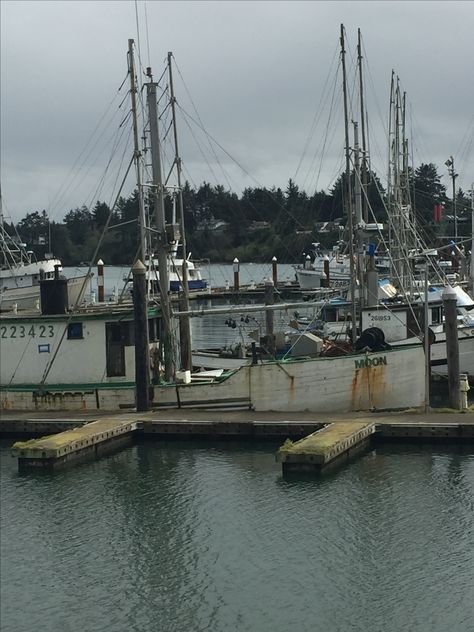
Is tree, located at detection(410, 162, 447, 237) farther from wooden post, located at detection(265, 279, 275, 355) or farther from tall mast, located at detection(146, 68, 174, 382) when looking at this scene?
tall mast, located at detection(146, 68, 174, 382)

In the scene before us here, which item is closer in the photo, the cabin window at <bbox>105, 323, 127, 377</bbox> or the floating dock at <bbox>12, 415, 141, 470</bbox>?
the floating dock at <bbox>12, 415, 141, 470</bbox>

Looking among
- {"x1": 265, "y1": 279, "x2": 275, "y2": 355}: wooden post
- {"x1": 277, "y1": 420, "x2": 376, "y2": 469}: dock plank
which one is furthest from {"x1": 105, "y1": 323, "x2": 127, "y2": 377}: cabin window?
{"x1": 277, "y1": 420, "x2": 376, "y2": 469}: dock plank

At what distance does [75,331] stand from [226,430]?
590 centimetres

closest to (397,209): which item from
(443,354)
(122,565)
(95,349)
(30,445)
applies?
(443,354)

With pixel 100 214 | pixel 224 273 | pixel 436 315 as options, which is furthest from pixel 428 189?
pixel 436 315

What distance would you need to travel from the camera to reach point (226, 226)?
169750mm

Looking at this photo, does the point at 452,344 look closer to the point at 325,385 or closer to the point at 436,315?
the point at 325,385

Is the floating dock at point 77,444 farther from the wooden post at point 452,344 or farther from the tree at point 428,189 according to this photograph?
the tree at point 428,189

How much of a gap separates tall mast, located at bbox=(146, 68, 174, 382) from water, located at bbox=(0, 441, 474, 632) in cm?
364

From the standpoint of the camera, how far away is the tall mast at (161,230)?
99.7 ft

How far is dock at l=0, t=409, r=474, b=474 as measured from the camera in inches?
1022

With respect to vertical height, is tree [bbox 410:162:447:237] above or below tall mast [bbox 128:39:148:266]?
above

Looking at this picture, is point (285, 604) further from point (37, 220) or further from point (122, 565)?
point (37, 220)

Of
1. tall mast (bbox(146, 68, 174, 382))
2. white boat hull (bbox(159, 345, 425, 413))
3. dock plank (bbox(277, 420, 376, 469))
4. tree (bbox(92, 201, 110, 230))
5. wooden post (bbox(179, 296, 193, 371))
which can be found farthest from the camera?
tree (bbox(92, 201, 110, 230))
